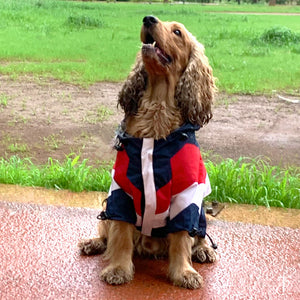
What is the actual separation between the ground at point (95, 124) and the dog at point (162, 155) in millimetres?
2285

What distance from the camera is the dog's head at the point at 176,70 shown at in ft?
8.58

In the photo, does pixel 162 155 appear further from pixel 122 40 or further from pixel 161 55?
pixel 122 40

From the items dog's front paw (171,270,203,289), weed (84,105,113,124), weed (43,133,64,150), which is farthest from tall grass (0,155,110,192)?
weed (84,105,113,124)

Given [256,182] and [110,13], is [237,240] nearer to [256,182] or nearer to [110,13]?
[256,182]

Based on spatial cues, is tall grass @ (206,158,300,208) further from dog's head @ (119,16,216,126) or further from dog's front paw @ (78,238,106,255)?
dog's head @ (119,16,216,126)

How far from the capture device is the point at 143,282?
2.70 meters

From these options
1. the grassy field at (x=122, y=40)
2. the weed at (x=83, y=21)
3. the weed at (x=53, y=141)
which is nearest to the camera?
the weed at (x=53, y=141)

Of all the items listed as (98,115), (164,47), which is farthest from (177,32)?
(98,115)

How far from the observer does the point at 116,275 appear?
8.73ft

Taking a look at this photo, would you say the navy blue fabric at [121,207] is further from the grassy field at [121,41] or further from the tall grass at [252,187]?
the grassy field at [121,41]

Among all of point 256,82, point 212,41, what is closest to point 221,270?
point 256,82

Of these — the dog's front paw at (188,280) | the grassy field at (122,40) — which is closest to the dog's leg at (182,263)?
the dog's front paw at (188,280)

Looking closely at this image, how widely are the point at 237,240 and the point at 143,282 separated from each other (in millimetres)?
711

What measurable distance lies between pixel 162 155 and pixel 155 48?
491mm
